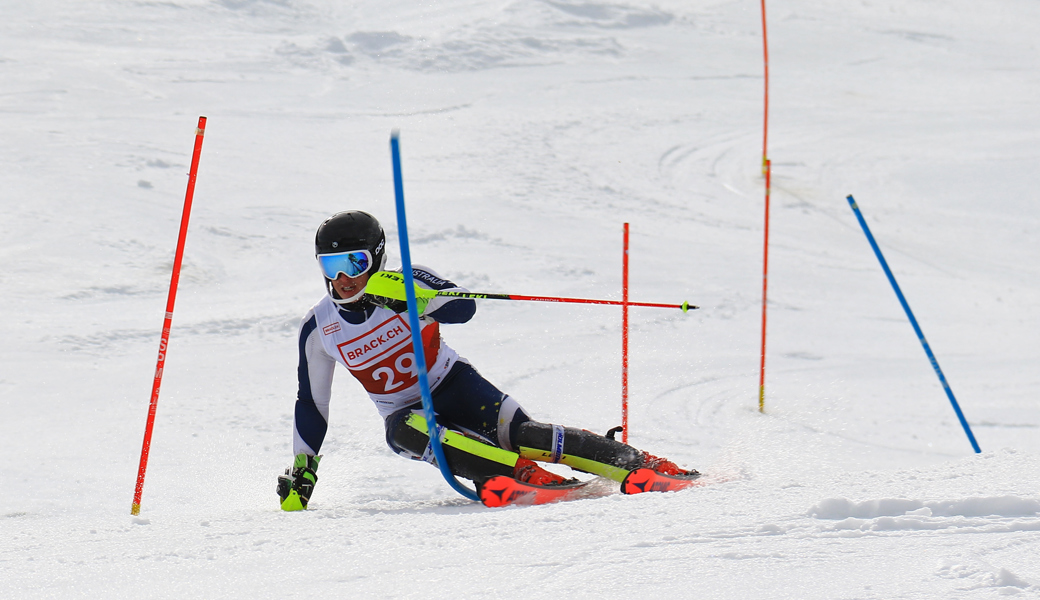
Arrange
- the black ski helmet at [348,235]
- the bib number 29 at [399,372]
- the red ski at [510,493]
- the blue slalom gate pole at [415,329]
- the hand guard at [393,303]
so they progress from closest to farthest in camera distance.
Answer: the blue slalom gate pole at [415,329] → the red ski at [510,493] → the black ski helmet at [348,235] → the hand guard at [393,303] → the bib number 29 at [399,372]

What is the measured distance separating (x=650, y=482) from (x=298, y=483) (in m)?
1.33

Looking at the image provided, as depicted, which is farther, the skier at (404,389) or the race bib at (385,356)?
the race bib at (385,356)

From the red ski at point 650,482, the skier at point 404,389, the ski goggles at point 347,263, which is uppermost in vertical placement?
the ski goggles at point 347,263

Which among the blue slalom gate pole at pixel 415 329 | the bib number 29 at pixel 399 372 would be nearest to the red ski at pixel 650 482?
the blue slalom gate pole at pixel 415 329

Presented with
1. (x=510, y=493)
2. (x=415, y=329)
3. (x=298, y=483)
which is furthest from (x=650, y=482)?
(x=298, y=483)

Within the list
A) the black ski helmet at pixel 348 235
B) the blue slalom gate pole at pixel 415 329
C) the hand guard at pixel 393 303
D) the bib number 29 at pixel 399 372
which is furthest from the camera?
the bib number 29 at pixel 399 372

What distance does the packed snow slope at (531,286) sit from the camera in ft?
7.48

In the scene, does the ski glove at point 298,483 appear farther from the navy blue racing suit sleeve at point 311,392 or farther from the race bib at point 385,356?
the race bib at point 385,356

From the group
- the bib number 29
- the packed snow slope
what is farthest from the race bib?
the packed snow slope

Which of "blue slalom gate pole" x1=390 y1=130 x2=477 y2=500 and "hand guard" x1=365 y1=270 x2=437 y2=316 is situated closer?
"blue slalom gate pole" x1=390 y1=130 x2=477 y2=500

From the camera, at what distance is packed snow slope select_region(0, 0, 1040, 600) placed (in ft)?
7.48

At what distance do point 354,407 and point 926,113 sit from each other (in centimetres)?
1119

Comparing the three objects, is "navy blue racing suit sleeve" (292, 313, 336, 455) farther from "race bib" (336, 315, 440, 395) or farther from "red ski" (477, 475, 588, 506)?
"red ski" (477, 475, 588, 506)

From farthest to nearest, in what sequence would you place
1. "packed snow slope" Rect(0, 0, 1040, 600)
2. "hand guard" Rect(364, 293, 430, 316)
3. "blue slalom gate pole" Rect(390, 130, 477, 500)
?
"hand guard" Rect(364, 293, 430, 316) < "blue slalom gate pole" Rect(390, 130, 477, 500) < "packed snow slope" Rect(0, 0, 1040, 600)
